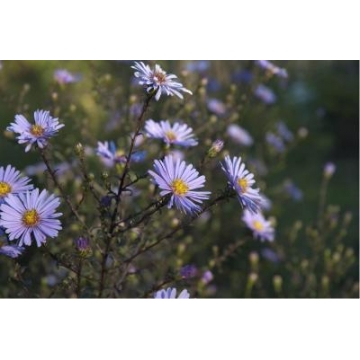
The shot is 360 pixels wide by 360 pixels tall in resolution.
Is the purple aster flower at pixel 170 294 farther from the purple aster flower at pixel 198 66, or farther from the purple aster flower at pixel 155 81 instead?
the purple aster flower at pixel 198 66

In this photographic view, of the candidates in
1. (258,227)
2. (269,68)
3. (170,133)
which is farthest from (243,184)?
(269,68)

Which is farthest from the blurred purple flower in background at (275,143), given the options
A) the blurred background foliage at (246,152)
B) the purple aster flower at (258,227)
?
the purple aster flower at (258,227)

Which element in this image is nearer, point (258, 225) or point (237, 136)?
point (258, 225)

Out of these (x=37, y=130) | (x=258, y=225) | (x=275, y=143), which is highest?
(x=275, y=143)

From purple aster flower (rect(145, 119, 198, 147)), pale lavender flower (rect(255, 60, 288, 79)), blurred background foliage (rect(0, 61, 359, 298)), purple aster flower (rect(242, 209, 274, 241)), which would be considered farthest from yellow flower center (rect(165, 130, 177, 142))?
pale lavender flower (rect(255, 60, 288, 79))

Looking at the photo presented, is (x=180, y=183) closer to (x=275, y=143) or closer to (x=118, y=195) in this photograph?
(x=118, y=195)

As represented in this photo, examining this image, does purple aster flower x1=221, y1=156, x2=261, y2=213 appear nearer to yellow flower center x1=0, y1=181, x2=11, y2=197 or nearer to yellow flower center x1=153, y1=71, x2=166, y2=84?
yellow flower center x1=153, y1=71, x2=166, y2=84
